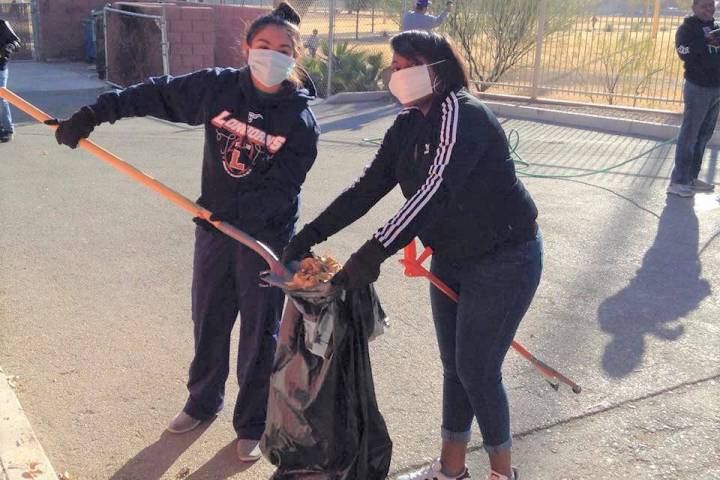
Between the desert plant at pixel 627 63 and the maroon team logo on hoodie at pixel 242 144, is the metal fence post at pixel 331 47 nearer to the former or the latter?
the desert plant at pixel 627 63

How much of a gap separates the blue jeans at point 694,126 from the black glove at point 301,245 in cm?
602

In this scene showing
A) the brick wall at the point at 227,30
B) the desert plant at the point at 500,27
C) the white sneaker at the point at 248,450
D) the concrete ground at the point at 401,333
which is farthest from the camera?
the brick wall at the point at 227,30

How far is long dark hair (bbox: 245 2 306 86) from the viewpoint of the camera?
10.7 ft

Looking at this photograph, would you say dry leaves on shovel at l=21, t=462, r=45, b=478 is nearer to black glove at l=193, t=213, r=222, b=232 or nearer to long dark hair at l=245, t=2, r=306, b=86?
black glove at l=193, t=213, r=222, b=232

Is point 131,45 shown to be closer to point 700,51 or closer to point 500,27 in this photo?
point 500,27

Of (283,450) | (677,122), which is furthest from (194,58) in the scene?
(283,450)

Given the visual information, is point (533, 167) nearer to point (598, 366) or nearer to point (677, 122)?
point (677, 122)

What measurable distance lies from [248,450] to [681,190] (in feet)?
19.5

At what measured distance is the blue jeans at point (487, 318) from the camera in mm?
2838

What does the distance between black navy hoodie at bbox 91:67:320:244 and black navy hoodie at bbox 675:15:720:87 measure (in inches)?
222

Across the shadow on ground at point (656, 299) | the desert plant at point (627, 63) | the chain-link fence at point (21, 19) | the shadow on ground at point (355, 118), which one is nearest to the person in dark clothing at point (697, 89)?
the shadow on ground at point (656, 299)

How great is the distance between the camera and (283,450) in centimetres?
290

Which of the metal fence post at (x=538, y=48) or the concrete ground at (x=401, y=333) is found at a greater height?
the metal fence post at (x=538, y=48)

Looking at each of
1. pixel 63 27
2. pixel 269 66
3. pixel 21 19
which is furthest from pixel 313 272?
pixel 21 19
